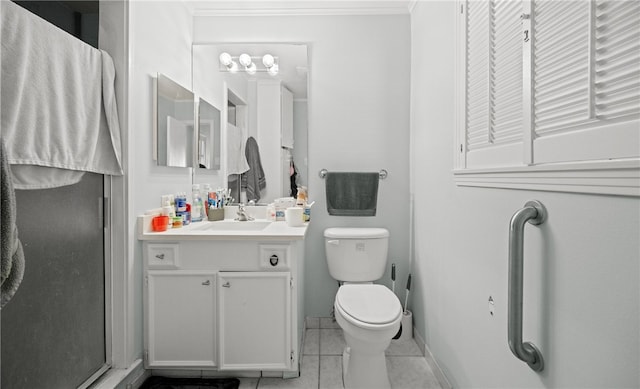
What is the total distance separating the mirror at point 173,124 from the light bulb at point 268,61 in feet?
1.90

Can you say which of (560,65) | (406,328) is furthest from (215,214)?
(560,65)

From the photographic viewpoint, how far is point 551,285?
97 centimetres

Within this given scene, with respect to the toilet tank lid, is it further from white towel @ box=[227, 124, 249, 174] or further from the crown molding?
the crown molding

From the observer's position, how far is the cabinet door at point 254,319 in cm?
180

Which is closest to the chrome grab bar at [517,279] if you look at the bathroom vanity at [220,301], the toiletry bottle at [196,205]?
the bathroom vanity at [220,301]

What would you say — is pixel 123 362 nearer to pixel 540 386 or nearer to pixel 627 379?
pixel 540 386

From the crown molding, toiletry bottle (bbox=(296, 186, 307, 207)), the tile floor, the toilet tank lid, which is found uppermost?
the crown molding

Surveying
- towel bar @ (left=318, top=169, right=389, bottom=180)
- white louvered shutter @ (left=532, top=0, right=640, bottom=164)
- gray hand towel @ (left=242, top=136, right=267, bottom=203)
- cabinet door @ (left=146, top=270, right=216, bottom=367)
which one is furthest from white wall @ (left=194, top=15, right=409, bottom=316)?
white louvered shutter @ (left=532, top=0, right=640, bottom=164)

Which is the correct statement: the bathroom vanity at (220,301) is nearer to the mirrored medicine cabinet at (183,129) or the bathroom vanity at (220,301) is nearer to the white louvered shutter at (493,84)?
the mirrored medicine cabinet at (183,129)

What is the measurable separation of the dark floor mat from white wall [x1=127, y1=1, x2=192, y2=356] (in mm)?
168

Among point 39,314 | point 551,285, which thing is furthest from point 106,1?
point 551,285

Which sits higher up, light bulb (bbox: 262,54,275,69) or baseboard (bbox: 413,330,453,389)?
light bulb (bbox: 262,54,275,69)

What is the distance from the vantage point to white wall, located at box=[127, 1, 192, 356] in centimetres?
175

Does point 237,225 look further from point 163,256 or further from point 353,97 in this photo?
point 353,97
